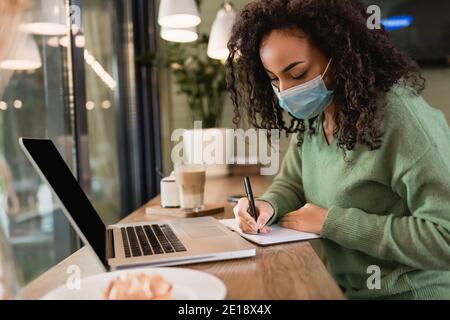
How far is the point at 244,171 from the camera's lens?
7.63 ft

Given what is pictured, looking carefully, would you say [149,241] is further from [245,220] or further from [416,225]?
[416,225]

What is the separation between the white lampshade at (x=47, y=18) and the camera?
1104mm

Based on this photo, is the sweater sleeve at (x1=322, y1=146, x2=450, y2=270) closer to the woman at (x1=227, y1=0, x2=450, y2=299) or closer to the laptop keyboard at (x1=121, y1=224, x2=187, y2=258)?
the woman at (x1=227, y1=0, x2=450, y2=299)

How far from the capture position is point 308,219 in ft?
2.93

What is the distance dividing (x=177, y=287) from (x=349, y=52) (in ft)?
2.12

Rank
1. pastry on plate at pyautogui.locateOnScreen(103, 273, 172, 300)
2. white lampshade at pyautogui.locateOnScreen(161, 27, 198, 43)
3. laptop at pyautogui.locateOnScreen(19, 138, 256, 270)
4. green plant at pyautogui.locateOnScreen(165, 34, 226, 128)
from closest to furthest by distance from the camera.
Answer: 1. pastry on plate at pyautogui.locateOnScreen(103, 273, 172, 300)
2. laptop at pyautogui.locateOnScreen(19, 138, 256, 270)
3. white lampshade at pyautogui.locateOnScreen(161, 27, 198, 43)
4. green plant at pyautogui.locateOnScreen(165, 34, 226, 128)

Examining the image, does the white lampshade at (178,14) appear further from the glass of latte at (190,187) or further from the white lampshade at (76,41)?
the glass of latte at (190,187)

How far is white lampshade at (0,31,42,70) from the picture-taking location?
95 centimetres

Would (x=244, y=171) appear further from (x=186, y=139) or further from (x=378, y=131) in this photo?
(x=378, y=131)

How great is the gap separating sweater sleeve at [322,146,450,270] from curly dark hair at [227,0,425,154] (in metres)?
0.11

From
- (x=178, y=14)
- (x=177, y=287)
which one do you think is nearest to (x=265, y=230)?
(x=177, y=287)

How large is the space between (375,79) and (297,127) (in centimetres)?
29

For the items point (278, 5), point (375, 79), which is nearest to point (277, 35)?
point (278, 5)

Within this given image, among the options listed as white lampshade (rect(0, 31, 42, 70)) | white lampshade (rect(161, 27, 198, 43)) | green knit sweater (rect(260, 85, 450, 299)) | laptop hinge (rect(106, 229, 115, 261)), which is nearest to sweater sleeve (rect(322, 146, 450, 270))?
green knit sweater (rect(260, 85, 450, 299))
